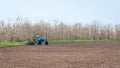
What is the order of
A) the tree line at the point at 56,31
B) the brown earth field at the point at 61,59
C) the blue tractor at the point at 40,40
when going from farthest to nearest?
the tree line at the point at 56,31 → the blue tractor at the point at 40,40 → the brown earth field at the point at 61,59

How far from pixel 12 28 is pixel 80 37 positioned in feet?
44.3

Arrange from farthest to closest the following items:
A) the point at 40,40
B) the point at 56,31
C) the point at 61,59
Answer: the point at 56,31
the point at 40,40
the point at 61,59

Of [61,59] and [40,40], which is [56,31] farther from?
[61,59]

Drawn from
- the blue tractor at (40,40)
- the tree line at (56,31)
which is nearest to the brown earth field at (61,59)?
the blue tractor at (40,40)

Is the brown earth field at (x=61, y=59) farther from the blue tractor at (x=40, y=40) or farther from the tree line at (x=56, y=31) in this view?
the tree line at (x=56, y=31)

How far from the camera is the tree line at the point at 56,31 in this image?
54.0 m

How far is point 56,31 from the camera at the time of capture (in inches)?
2361

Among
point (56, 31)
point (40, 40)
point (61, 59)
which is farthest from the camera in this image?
point (56, 31)

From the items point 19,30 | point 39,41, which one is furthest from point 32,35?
point 39,41

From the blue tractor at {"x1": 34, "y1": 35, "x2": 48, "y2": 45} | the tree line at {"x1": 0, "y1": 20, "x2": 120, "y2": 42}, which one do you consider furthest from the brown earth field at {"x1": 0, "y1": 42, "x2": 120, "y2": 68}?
the tree line at {"x1": 0, "y1": 20, "x2": 120, "y2": 42}

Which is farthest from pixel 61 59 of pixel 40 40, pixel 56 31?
pixel 56 31

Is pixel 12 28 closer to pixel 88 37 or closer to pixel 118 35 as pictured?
pixel 88 37

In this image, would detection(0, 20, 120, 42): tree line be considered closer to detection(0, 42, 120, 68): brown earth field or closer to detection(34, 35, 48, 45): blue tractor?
detection(34, 35, 48, 45): blue tractor

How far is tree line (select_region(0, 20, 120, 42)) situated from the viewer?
54.0m
